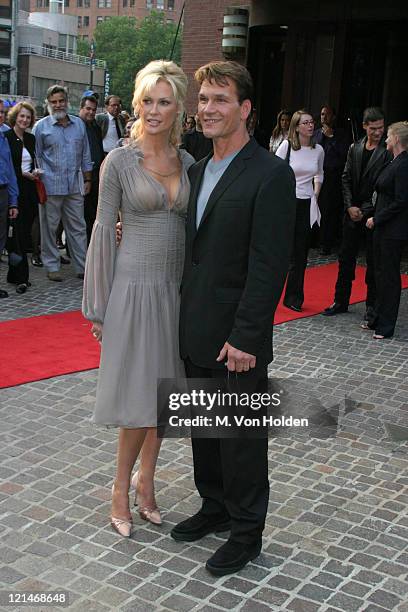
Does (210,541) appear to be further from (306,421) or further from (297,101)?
(297,101)

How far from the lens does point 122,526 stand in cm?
387

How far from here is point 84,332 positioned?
7434mm

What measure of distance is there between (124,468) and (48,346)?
10.5ft

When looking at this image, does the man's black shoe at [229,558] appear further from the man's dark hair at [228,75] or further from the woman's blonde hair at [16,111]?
the woman's blonde hair at [16,111]

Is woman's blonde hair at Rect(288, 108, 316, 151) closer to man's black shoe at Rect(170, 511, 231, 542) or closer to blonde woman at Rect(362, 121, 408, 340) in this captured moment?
blonde woman at Rect(362, 121, 408, 340)

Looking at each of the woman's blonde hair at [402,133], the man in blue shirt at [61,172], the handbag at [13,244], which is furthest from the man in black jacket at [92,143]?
the woman's blonde hair at [402,133]

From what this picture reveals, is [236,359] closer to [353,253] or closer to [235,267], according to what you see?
[235,267]

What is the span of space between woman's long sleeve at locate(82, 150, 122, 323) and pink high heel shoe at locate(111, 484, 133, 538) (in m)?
0.98

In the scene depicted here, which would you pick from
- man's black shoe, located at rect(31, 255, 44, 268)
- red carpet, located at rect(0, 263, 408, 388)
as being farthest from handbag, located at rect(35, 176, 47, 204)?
red carpet, located at rect(0, 263, 408, 388)

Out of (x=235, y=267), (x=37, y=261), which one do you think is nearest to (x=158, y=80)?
(x=235, y=267)

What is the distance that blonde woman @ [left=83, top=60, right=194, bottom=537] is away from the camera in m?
3.65

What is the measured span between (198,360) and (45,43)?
105628 millimetres

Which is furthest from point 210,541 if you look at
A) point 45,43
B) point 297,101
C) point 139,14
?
point 139,14

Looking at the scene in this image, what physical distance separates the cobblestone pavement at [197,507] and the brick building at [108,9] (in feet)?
440
